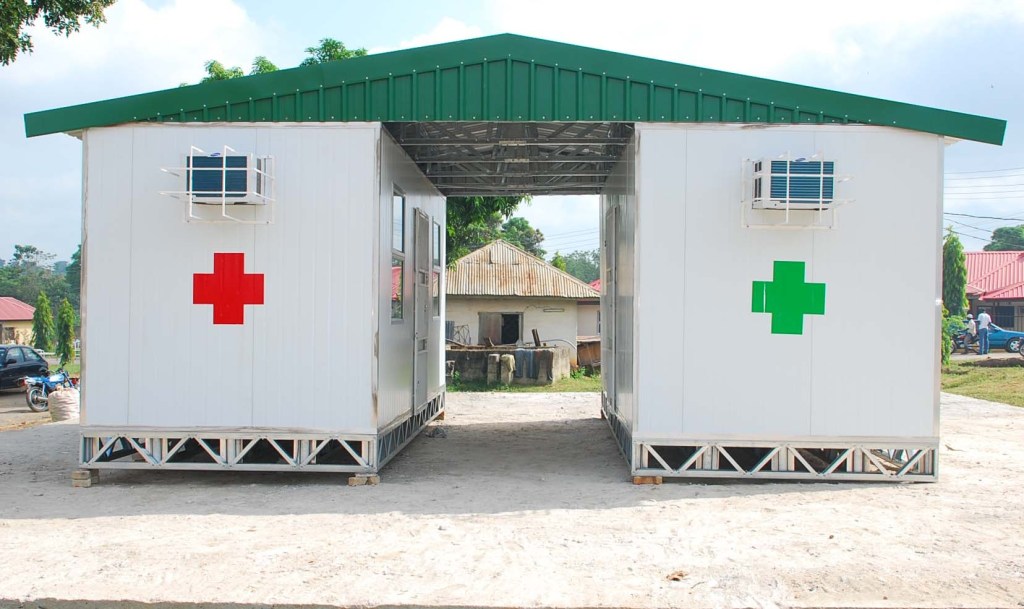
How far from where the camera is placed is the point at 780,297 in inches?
291

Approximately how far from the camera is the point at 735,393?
7410 mm

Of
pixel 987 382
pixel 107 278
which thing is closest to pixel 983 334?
pixel 987 382

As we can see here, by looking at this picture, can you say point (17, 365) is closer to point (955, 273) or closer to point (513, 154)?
point (513, 154)

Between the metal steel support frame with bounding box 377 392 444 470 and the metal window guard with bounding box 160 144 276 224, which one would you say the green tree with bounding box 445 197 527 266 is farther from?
the metal window guard with bounding box 160 144 276 224

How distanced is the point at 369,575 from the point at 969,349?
105ft

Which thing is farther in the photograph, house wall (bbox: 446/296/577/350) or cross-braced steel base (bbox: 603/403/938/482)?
house wall (bbox: 446/296/577/350)

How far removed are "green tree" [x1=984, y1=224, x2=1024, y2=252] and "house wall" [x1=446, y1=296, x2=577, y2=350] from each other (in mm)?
51327

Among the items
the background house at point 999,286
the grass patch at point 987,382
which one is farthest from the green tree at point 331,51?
the background house at point 999,286

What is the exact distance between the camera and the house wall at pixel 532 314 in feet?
78.1

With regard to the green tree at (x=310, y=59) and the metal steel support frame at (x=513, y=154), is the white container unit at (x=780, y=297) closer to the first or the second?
the metal steel support frame at (x=513, y=154)

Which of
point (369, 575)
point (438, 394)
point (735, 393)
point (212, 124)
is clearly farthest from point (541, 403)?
point (369, 575)

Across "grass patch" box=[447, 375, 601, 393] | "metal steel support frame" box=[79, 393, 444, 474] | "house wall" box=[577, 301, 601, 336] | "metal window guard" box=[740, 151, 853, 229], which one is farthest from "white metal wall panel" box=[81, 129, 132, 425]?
"house wall" box=[577, 301, 601, 336]

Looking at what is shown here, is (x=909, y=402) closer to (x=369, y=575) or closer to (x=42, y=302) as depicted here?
(x=369, y=575)

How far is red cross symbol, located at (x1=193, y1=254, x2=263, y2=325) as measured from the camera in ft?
24.4
